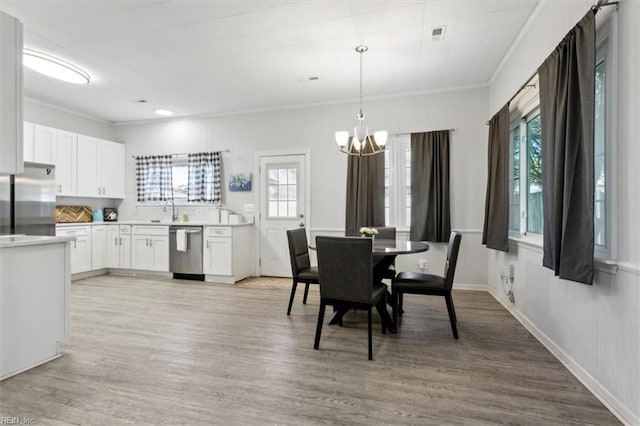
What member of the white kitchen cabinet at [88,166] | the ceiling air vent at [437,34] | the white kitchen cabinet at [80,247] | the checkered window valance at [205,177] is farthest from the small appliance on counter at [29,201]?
the ceiling air vent at [437,34]

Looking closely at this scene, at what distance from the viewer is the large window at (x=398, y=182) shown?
4.59 meters

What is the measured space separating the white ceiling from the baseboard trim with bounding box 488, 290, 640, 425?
9.09 ft

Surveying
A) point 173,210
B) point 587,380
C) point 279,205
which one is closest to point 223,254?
point 279,205

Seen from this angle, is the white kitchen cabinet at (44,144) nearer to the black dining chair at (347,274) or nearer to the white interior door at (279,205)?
the white interior door at (279,205)

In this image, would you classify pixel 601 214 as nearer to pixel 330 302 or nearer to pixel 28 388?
pixel 330 302

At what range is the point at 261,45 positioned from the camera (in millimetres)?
3230

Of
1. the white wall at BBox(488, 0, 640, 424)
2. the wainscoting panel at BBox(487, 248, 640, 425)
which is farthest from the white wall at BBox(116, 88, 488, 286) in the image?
the white wall at BBox(488, 0, 640, 424)

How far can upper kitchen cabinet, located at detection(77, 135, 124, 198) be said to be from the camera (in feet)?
17.0

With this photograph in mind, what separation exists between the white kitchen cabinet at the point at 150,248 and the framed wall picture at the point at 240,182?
127 cm

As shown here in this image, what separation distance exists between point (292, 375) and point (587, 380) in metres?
1.87

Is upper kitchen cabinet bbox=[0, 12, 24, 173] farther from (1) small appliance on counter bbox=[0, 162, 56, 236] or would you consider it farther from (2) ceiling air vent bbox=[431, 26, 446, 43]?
(2) ceiling air vent bbox=[431, 26, 446, 43]

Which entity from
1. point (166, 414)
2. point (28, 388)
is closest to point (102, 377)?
point (28, 388)

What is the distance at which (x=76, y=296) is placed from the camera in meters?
4.07

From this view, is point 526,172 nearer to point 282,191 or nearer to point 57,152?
point 282,191
